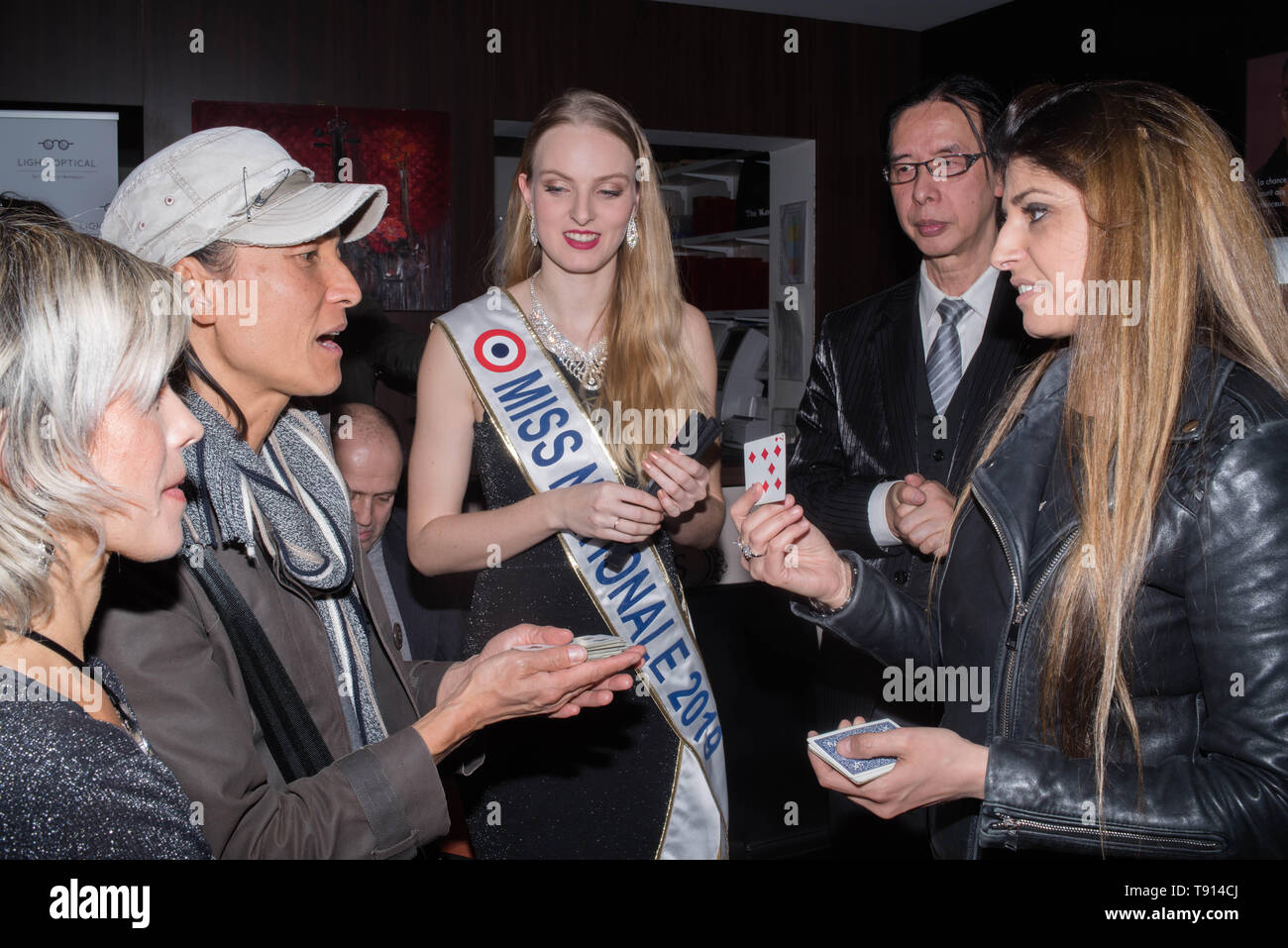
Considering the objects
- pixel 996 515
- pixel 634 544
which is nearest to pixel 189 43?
pixel 634 544

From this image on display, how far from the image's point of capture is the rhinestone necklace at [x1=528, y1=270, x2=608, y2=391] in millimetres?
2152

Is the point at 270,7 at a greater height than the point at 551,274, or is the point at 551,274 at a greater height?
the point at 270,7

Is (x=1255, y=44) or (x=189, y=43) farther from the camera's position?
(x=189, y=43)

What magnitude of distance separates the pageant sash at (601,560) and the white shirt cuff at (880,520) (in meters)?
0.44

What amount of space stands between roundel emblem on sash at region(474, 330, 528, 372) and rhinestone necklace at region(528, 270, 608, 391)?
0.19 ft

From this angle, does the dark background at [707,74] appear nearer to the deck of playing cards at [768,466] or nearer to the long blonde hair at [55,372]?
the deck of playing cards at [768,466]

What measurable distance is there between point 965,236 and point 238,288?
4.92 feet

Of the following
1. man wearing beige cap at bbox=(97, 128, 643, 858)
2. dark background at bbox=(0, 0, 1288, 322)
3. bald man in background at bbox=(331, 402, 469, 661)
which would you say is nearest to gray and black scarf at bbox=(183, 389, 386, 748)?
man wearing beige cap at bbox=(97, 128, 643, 858)

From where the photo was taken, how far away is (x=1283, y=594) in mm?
1045

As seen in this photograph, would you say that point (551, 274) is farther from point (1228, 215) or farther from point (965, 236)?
point (1228, 215)

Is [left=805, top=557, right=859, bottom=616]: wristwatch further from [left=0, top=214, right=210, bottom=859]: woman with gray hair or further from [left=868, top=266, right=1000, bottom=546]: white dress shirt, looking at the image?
[left=0, top=214, right=210, bottom=859]: woman with gray hair

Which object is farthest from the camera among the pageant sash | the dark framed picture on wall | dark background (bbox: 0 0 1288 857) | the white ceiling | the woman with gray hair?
the white ceiling

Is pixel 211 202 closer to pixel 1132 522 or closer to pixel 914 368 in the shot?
pixel 1132 522

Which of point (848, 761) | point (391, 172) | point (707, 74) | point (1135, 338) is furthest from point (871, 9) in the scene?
point (848, 761)
